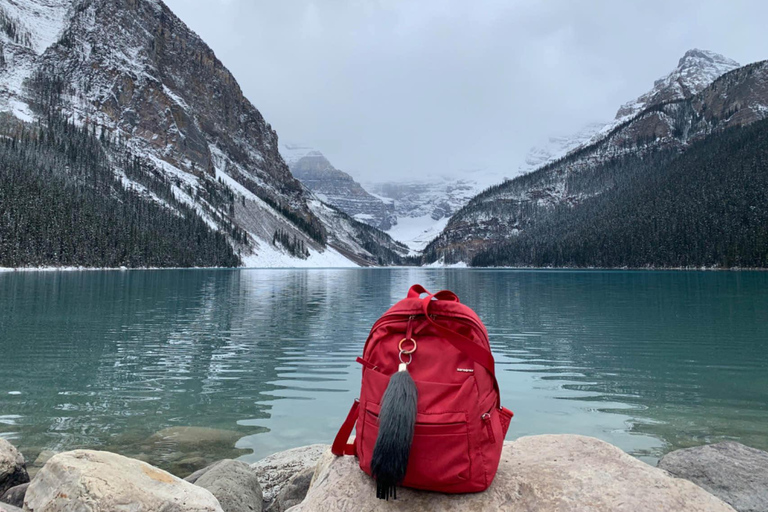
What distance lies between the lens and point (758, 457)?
217 inches

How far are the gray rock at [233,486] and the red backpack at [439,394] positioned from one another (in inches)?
113

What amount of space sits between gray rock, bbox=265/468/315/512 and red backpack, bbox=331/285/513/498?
303 centimetres

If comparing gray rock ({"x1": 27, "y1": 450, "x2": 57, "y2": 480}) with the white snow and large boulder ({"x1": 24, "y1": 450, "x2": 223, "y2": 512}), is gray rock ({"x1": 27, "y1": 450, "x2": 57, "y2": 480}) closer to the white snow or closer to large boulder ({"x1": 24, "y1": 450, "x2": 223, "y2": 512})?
large boulder ({"x1": 24, "y1": 450, "x2": 223, "y2": 512})

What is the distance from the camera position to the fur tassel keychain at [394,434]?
107 inches

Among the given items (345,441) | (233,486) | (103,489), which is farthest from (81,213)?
(345,441)

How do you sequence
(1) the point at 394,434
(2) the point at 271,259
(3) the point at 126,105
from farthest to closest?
1. (3) the point at 126,105
2. (2) the point at 271,259
3. (1) the point at 394,434

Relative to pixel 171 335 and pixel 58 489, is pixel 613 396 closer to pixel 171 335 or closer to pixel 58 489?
pixel 58 489

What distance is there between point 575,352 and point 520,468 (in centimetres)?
1578

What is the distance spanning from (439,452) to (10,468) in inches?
246

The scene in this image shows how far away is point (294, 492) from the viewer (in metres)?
5.86

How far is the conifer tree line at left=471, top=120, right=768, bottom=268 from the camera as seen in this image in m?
118

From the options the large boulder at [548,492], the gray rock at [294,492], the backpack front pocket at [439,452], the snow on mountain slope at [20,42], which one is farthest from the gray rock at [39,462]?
the snow on mountain slope at [20,42]

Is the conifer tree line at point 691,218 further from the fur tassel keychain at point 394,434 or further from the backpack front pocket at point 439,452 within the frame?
the fur tassel keychain at point 394,434

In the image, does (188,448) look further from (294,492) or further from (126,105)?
(126,105)
